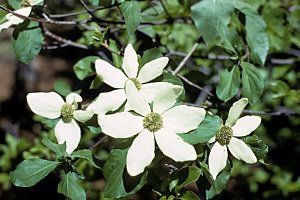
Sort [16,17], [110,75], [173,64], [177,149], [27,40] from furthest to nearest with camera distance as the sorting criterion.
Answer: [173,64] < [27,40] < [16,17] < [110,75] < [177,149]

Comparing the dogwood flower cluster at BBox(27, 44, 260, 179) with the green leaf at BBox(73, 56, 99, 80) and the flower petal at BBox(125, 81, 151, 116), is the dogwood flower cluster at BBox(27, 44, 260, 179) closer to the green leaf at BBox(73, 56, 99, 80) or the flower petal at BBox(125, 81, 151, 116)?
the flower petal at BBox(125, 81, 151, 116)

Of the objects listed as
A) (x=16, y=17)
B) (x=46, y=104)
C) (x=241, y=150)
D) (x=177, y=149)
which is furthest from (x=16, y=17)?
(x=241, y=150)

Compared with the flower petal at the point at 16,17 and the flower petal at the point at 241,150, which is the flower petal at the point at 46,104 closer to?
the flower petal at the point at 16,17

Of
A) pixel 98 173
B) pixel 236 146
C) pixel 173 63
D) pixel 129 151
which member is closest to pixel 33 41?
pixel 173 63

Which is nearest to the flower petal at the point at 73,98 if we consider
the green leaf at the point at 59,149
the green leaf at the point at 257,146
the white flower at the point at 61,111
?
the white flower at the point at 61,111

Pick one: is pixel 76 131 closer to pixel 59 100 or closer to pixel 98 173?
pixel 59 100

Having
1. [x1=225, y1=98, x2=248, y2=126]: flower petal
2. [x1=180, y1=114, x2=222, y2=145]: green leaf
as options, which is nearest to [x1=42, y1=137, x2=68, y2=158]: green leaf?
[x1=180, y1=114, x2=222, y2=145]: green leaf

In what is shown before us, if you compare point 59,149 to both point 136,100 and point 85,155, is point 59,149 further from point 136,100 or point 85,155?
point 136,100
